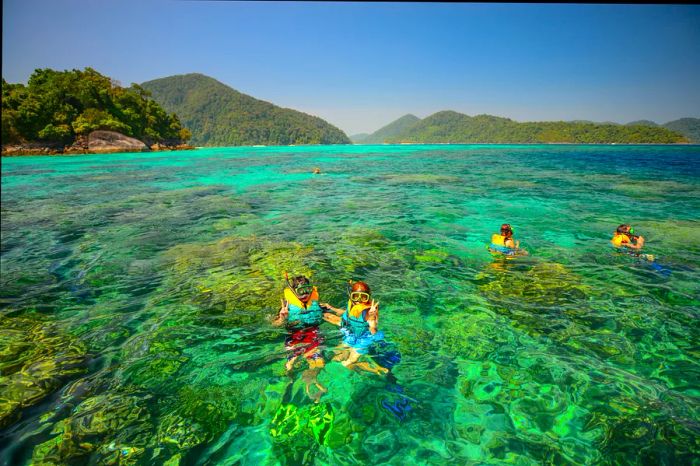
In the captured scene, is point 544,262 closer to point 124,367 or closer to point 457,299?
point 457,299

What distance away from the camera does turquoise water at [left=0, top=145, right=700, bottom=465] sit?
20.5 feet

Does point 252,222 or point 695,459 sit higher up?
point 252,222

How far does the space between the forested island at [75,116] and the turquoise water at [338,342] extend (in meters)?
81.8

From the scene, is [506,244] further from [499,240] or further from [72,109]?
[72,109]

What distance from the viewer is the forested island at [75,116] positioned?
7694cm

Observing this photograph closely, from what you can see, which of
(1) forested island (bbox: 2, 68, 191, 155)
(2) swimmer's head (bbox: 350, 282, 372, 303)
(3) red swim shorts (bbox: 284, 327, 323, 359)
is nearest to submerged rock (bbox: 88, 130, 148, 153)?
(1) forested island (bbox: 2, 68, 191, 155)

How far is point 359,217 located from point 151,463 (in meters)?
15.9

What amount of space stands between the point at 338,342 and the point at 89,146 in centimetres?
10676

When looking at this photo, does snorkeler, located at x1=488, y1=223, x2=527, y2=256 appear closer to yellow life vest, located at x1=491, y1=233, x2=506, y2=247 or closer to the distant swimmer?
yellow life vest, located at x1=491, y1=233, x2=506, y2=247

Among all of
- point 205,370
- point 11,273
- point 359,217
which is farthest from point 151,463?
point 359,217

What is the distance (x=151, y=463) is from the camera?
589 cm

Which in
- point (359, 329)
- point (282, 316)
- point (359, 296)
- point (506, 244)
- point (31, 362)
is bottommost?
point (31, 362)

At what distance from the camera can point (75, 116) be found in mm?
87250

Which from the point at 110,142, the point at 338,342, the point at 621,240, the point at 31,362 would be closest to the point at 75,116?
the point at 110,142
